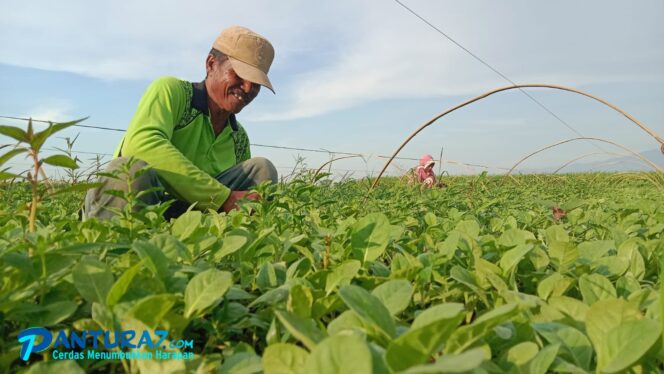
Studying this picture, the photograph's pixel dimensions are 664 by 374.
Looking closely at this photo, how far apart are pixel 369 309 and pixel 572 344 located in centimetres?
29

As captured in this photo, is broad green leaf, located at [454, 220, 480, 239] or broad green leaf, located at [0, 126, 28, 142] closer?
broad green leaf, located at [0, 126, 28, 142]

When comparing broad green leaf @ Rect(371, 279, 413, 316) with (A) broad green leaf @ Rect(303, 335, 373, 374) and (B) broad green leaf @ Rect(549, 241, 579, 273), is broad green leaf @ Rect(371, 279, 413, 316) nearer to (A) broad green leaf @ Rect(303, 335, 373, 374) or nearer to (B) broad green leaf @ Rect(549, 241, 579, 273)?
(A) broad green leaf @ Rect(303, 335, 373, 374)

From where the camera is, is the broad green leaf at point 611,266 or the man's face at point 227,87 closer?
the broad green leaf at point 611,266

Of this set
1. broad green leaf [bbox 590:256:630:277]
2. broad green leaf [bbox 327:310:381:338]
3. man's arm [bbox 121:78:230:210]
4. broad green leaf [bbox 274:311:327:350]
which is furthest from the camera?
man's arm [bbox 121:78:230:210]

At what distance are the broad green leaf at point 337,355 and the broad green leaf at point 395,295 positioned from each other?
0.24 meters

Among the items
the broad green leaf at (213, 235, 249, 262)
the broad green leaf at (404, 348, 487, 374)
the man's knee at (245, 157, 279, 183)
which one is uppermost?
the broad green leaf at (404, 348, 487, 374)

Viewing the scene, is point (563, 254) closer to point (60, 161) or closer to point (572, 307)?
point (572, 307)

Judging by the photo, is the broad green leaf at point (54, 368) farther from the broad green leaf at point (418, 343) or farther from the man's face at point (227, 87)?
the man's face at point (227, 87)

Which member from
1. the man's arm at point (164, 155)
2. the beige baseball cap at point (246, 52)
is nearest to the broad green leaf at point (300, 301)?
the man's arm at point (164, 155)

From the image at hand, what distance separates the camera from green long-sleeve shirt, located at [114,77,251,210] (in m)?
2.82

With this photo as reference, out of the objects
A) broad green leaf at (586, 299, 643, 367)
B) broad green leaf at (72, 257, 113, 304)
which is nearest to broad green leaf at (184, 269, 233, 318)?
broad green leaf at (72, 257, 113, 304)

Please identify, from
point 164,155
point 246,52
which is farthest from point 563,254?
point 246,52

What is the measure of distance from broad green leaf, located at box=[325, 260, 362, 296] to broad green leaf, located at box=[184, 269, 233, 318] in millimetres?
200

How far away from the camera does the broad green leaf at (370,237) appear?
100 centimetres
